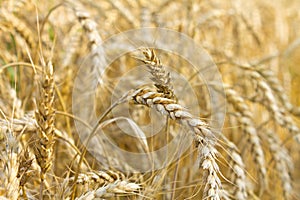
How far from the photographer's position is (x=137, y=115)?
1768 mm

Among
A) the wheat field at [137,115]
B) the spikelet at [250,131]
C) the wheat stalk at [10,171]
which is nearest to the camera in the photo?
the wheat stalk at [10,171]

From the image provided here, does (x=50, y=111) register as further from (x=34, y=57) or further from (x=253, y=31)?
(x=253, y=31)

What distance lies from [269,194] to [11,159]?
1242mm

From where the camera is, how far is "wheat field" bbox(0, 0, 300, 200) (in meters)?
1.02

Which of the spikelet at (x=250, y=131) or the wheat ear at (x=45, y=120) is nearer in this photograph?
the wheat ear at (x=45, y=120)


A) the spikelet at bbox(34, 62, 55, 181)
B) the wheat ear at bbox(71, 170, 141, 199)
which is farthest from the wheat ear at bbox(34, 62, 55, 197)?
the wheat ear at bbox(71, 170, 141, 199)

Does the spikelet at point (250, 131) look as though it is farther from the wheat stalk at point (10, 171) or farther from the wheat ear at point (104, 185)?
the wheat stalk at point (10, 171)

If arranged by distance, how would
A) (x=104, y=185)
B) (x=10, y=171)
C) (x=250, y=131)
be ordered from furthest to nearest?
1. (x=250, y=131)
2. (x=104, y=185)
3. (x=10, y=171)

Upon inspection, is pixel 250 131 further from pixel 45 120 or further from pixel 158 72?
pixel 45 120

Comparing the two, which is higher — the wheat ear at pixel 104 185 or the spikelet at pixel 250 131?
the spikelet at pixel 250 131

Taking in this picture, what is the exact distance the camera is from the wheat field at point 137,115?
102cm

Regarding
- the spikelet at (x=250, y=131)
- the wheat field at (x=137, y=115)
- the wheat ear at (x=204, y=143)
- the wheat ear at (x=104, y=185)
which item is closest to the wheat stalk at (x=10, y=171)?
the wheat field at (x=137, y=115)

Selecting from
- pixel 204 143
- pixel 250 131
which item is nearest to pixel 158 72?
pixel 204 143

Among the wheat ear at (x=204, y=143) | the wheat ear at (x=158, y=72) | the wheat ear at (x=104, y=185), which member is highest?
the wheat ear at (x=158, y=72)
